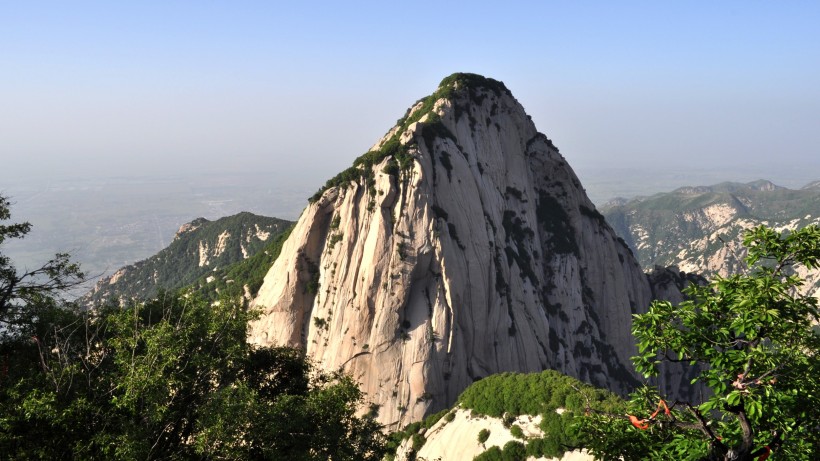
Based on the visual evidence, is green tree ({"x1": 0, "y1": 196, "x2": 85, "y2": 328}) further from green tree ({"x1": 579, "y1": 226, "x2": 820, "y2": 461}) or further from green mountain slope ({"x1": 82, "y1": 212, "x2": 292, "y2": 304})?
green mountain slope ({"x1": 82, "y1": 212, "x2": 292, "y2": 304})

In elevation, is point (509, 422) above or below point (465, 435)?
above

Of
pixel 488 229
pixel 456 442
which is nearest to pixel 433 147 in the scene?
pixel 488 229

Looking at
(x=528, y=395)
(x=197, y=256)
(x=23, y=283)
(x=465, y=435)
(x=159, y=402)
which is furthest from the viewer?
(x=197, y=256)

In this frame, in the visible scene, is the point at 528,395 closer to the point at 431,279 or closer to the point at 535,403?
the point at 535,403

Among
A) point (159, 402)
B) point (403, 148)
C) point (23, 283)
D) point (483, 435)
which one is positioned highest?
point (403, 148)

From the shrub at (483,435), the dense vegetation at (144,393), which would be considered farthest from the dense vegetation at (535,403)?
the dense vegetation at (144,393)

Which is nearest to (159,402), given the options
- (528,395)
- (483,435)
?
(483,435)

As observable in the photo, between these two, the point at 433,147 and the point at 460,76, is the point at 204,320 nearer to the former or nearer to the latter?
the point at 433,147
